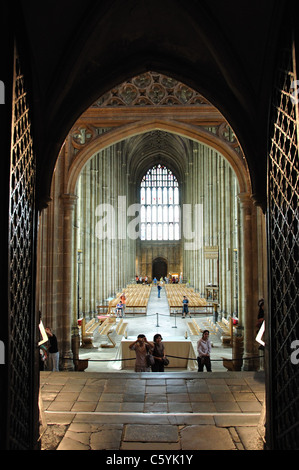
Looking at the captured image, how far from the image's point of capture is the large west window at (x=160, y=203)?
144 ft

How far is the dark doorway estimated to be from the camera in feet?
149

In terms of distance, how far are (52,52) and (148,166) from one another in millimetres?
41146

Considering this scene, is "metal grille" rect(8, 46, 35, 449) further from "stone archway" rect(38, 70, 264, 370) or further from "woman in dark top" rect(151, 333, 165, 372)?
"stone archway" rect(38, 70, 264, 370)

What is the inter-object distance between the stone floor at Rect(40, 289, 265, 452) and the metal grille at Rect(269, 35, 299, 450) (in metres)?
0.80

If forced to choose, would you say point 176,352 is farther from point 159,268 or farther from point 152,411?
point 159,268

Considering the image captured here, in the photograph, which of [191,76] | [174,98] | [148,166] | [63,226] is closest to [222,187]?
[174,98]

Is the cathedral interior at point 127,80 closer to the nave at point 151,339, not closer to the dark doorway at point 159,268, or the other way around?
the nave at point 151,339

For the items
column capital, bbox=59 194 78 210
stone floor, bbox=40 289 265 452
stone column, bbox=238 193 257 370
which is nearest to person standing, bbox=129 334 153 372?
stone floor, bbox=40 289 265 452

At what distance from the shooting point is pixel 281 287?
2855 millimetres

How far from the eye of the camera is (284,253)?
277 cm

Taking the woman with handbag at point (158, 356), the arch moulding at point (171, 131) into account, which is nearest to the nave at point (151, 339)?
the woman with handbag at point (158, 356)

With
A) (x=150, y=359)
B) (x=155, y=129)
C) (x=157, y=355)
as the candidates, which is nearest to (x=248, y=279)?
(x=157, y=355)

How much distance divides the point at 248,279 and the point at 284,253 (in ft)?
19.7
